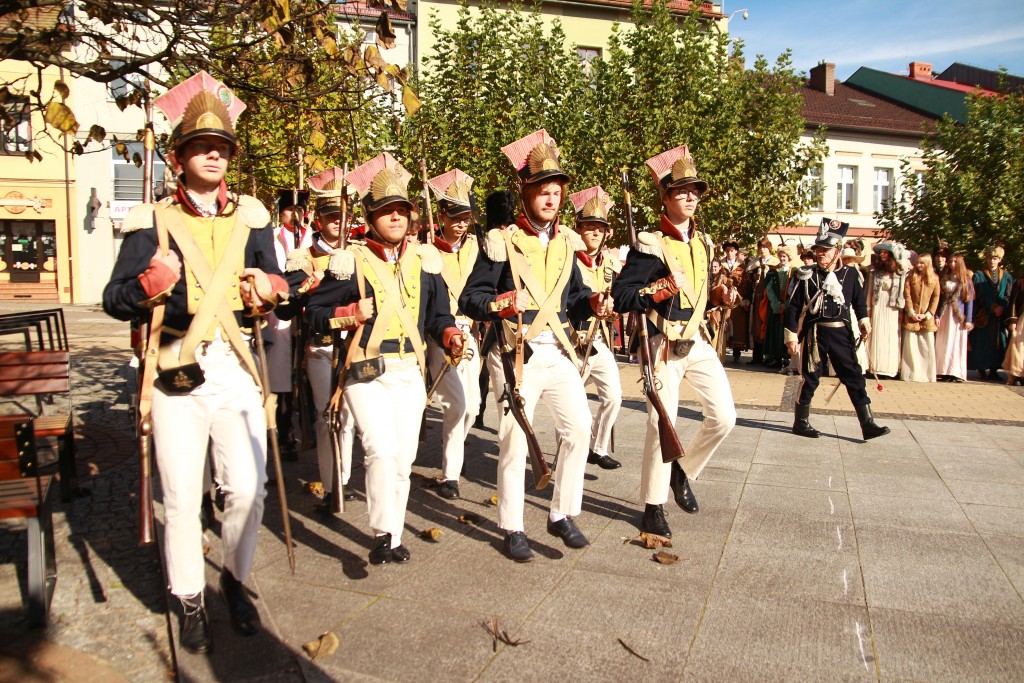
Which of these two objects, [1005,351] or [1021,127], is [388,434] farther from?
[1021,127]

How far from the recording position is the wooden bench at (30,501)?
4.14 meters

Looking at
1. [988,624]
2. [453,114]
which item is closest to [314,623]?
[988,624]

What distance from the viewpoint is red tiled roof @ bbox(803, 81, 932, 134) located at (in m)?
41.8

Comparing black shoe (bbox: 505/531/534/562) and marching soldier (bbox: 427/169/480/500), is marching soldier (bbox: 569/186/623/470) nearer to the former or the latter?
marching soldier (bbox: 427/169/480/500)

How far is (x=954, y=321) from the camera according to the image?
558 inches

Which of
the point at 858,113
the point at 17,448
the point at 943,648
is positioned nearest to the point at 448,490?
the point at 17,448

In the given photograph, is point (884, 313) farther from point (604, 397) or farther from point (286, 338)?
point (286, 338)

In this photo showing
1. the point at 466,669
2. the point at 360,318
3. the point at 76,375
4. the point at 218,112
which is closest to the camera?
the point at 466,669

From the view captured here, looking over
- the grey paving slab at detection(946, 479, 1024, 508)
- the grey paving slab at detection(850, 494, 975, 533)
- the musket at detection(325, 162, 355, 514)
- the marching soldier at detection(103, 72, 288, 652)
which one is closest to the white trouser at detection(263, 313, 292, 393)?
the musket at detection(325, 162, 355, 514)

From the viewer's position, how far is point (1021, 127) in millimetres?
21000

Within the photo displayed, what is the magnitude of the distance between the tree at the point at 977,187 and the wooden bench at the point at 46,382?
1859cm

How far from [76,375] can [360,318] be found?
32.6ft

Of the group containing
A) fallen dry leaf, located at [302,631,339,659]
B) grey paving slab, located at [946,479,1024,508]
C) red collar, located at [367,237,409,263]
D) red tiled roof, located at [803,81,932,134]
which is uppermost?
red tiled roof, located at [803,81,932,134]

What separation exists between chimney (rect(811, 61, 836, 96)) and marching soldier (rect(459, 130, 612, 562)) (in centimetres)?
4619
